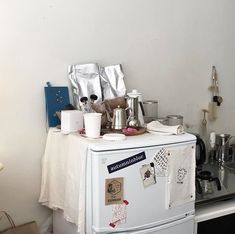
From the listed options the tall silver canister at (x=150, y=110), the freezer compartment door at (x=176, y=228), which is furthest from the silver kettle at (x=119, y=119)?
the freezer compartment door at (x=176, y=228)

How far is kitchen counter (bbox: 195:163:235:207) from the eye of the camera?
1994 millimetres

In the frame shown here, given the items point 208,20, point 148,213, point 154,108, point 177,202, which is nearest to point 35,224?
point 148,213

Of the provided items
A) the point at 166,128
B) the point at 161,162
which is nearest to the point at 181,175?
the point at 161,162

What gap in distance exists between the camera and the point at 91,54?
217 centimetres

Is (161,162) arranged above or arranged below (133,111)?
below

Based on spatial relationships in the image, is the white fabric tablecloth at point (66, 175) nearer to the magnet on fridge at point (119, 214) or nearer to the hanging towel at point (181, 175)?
the magnet on fridge at point (119, 214)

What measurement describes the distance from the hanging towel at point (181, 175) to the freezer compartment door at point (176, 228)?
110mm

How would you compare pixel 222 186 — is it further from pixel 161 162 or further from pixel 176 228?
pixel 161 162

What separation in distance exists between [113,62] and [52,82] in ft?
1.51

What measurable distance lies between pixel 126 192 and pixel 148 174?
0.48ft

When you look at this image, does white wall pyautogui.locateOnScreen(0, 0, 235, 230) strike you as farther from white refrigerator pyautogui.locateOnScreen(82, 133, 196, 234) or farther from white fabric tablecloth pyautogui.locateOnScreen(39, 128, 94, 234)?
white refrigerator pyautogui.locateOnScreen(82, 133, 196, 234)

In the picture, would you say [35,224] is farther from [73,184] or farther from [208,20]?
[208,20]

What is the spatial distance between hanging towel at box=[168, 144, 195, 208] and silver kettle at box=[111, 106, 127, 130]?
1.06 feet

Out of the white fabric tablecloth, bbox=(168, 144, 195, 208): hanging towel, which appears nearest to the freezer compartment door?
bbox=(168, 144, 195, 208): hanging towel
